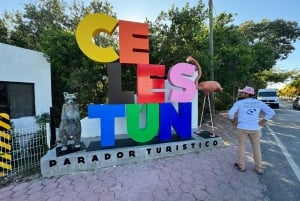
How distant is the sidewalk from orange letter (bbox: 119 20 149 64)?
9.27 ft

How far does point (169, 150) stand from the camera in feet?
18.7

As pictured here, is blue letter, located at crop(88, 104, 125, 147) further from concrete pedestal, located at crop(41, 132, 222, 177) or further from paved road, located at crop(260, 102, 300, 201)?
paved road, located at crop(260, 102, 300, 201)

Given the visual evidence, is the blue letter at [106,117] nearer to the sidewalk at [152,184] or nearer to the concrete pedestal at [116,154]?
the concrete pedestal at [116,154]

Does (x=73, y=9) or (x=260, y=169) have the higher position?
(x=73, y=9)

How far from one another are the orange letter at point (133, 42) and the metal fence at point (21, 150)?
10.1 feet

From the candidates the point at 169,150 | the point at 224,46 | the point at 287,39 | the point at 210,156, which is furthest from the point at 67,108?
the point at 287,39

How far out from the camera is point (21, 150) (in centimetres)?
521

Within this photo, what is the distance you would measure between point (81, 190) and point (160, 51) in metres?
6.88

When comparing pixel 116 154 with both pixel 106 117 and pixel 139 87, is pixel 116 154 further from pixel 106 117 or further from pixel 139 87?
pixel 139 87

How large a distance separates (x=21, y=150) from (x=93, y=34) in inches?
138

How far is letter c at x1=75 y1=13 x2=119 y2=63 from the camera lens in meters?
5.38

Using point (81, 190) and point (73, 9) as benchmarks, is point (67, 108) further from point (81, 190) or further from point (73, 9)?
point (73, 9)

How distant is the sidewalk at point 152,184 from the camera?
12.1ft

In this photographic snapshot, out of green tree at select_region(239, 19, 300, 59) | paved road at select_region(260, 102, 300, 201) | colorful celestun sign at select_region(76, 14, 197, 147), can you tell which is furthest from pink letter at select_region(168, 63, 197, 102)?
green tree at select_region(239, 19, 300, 59)
